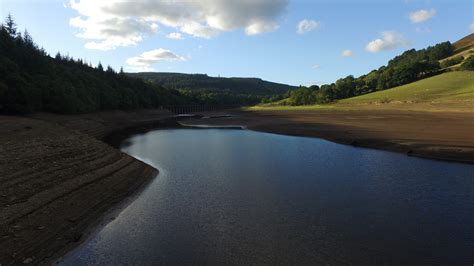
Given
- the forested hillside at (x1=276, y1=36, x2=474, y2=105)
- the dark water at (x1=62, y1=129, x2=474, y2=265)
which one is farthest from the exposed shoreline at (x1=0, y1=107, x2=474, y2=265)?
the forested hillside at (x1=276, y1=36, x2=474, y2=105)

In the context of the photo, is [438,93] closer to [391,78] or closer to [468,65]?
[468,65]

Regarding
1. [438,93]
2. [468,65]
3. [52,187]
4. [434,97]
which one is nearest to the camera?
[52,187]

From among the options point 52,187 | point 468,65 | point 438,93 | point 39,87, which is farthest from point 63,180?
point 468,65

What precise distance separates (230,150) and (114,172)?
57.3 feet

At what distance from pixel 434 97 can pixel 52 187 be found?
90095 mm

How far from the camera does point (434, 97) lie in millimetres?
86562

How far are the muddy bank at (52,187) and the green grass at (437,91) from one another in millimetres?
74207

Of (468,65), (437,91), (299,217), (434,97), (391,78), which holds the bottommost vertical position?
(299,217)

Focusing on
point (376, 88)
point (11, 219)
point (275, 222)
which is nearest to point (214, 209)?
point (275, 222)

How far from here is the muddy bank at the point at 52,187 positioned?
44.2ft

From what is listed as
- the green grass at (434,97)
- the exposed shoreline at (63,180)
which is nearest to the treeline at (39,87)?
the exposed shoreline at (63,180)

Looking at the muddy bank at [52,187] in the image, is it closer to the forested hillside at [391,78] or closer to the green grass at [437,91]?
the green grass at [437,91]

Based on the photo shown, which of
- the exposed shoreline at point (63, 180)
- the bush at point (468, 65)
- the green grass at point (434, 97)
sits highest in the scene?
the bush at point (468, 65)

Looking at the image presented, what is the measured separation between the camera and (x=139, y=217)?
17969 millimetres
